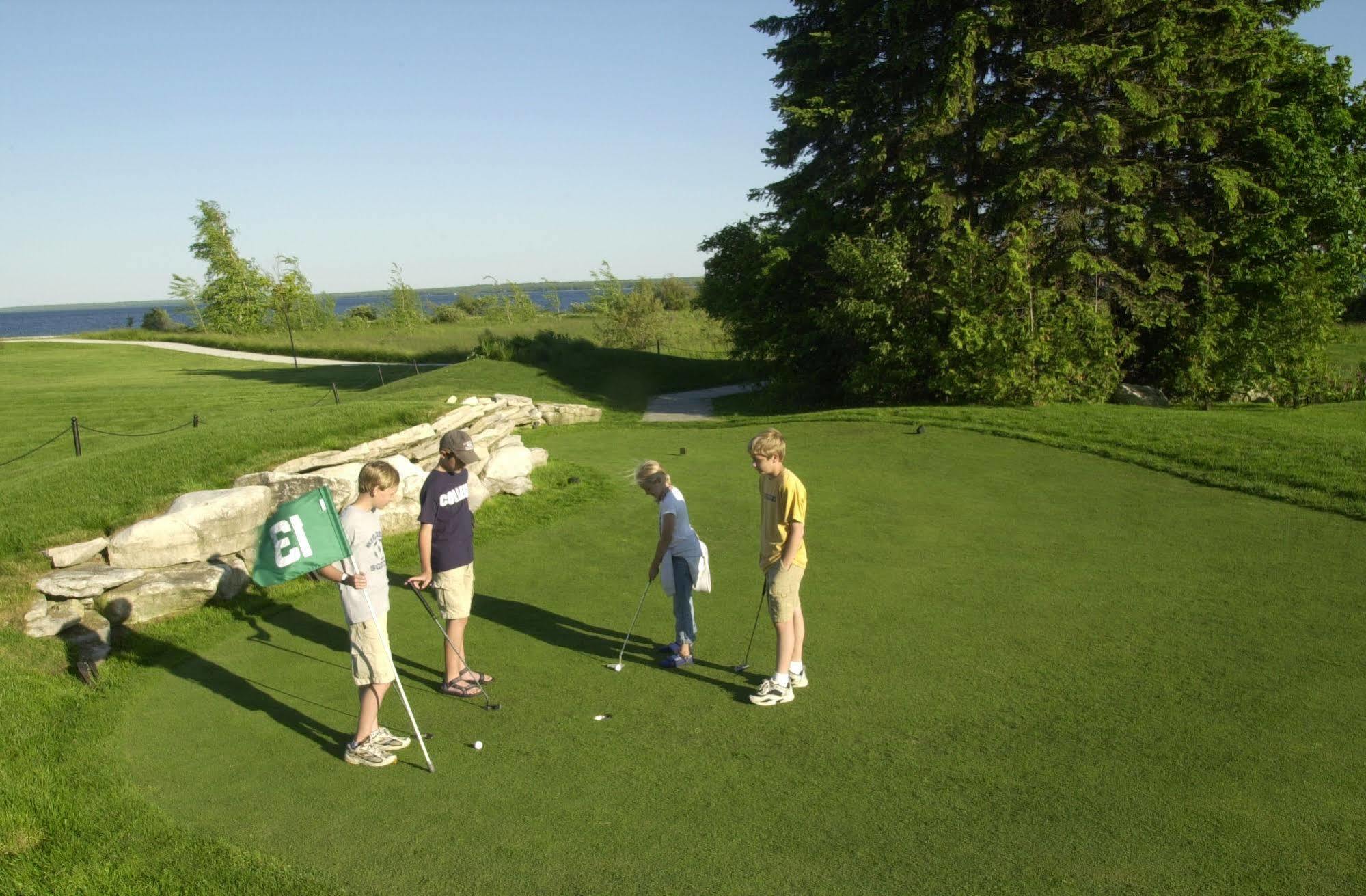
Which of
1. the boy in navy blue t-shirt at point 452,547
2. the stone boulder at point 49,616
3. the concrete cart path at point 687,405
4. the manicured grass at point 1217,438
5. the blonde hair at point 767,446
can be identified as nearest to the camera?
the blonde hair at point 767,446

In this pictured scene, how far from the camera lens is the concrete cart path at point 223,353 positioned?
132ft

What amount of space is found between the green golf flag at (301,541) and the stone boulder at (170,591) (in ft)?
12.5

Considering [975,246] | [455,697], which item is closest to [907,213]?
[975,246]

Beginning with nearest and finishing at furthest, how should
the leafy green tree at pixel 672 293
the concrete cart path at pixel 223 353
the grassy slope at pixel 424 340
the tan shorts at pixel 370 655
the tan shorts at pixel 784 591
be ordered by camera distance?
the tan shorts at pixel 370 655, the tan shorts at pixel 784 591, the concrete cart path at pixel 223 353, the grassy slope at pixel 424 340, the leafy green tree at pixel 672 293

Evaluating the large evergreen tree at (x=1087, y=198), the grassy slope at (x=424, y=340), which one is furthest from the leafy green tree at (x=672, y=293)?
the large evergreen tree at (x=1087, y=198)

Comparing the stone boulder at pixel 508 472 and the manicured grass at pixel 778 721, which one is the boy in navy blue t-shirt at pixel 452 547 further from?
the stone boulder at pixel 508 472

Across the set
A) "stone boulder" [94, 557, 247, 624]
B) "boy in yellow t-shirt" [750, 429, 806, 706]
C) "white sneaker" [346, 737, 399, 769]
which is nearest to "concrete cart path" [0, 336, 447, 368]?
"stone boulder" [94, 557, 247, 624]

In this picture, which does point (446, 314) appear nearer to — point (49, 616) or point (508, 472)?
point (508, 472)

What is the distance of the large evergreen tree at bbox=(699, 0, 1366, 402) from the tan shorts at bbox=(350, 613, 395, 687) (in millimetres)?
16667

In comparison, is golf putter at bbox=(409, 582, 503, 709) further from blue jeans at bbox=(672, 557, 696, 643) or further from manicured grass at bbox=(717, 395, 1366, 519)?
manicured grass at bbox=(717, 395, 1366, 519)

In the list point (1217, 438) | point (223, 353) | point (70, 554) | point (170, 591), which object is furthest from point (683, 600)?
point (223, 353)

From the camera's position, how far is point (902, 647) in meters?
7.11

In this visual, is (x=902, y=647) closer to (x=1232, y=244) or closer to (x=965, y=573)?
(x=965, y=573)

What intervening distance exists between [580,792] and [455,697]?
182 centimetres
